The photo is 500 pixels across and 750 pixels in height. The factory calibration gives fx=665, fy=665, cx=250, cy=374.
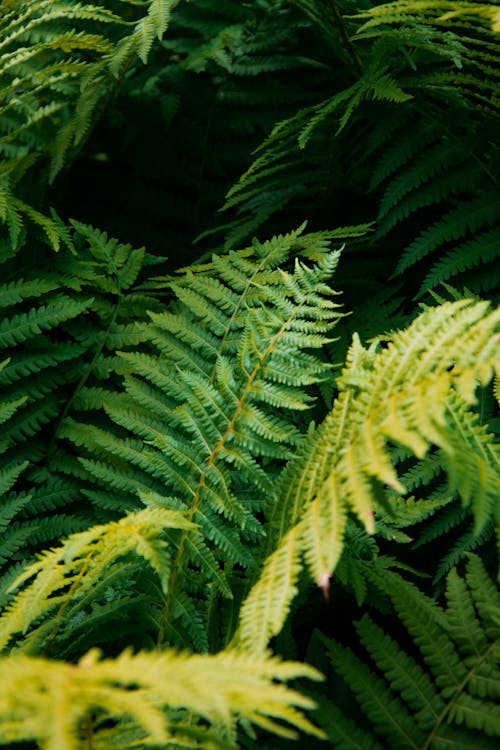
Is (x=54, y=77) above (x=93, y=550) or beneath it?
above

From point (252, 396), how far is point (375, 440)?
341mm

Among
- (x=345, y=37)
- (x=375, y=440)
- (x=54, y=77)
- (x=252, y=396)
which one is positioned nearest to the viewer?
(x=375, y=440)

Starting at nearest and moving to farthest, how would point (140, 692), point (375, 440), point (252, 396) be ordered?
point (140, 692), point (375, 440), point (252, 396)

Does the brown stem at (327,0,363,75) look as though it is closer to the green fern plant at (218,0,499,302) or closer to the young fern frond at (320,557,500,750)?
the green fern plant at (218,0,499,302)

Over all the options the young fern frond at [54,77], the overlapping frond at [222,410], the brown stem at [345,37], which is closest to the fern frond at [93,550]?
the overlapping frond at [222,410]

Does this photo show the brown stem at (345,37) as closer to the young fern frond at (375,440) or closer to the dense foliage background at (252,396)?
the dense foliage background at (252,396)

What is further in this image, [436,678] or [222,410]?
[222,410]

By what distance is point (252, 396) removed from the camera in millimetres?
1103

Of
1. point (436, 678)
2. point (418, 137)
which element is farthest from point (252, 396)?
point (418, 137)

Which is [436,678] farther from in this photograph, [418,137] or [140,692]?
[418,137]

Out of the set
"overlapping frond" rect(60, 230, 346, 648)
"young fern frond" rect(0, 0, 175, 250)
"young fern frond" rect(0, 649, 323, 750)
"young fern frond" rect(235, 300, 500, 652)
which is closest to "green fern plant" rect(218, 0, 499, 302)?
"overlapping frond" rect(60, 230, 346, 648)

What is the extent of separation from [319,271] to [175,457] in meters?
0.43

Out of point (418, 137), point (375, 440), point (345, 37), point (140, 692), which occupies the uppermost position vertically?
point (345, 37)

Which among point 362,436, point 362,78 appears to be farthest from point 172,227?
point 362,436
